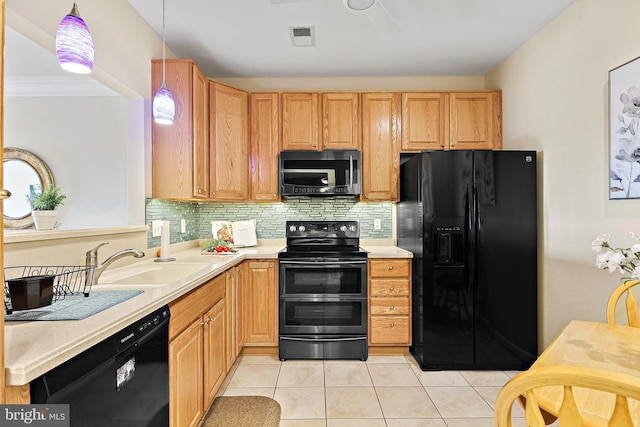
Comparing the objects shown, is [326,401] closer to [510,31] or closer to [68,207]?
[68,207]

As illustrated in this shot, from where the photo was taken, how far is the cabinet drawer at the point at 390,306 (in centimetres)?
299

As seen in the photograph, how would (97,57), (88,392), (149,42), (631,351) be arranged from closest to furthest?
1. (88,392)
2. (631,351)
3. (97,57)
4. (149,42)

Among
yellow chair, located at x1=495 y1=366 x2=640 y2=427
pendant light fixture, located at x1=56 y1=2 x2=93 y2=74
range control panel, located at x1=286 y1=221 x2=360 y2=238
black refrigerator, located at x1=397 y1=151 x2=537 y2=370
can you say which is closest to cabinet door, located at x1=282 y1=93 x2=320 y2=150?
range control panel, located at x1=286 y1=221 x2=360 y2=238

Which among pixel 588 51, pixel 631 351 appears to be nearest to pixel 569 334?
pixel 631 351

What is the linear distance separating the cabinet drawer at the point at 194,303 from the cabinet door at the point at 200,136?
827 mm

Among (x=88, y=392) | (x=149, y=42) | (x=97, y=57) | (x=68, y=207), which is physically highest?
(x=149, y=42)

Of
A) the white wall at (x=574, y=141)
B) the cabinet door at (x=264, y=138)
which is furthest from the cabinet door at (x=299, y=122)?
the white wall at (x=574, y=141)

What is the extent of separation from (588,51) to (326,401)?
276cm

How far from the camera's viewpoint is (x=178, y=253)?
9.95ft

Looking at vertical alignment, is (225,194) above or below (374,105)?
below

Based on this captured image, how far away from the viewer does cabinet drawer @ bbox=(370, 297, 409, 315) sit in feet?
A: 9.81

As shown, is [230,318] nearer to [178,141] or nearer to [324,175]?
[178,141]

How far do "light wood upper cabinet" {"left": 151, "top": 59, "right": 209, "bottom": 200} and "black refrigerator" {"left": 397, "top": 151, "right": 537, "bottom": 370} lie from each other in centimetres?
178

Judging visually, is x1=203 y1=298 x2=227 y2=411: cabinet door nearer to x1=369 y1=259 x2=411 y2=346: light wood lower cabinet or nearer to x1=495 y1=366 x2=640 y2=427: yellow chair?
x1=369 y1=259 x2=411 y2=346: light wood lower cabinet
